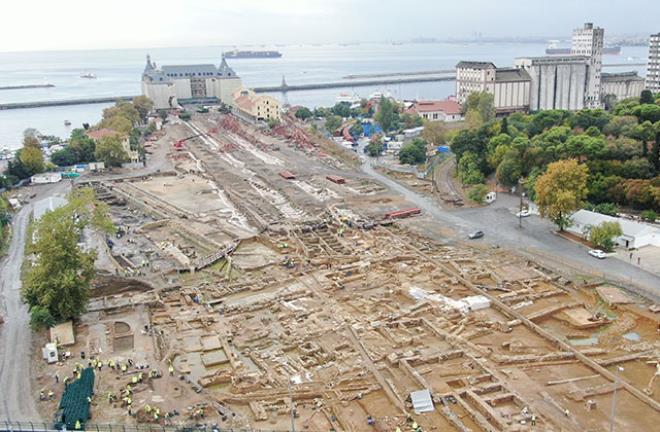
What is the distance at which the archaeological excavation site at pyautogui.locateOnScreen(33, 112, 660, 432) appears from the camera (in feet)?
→ 69.5

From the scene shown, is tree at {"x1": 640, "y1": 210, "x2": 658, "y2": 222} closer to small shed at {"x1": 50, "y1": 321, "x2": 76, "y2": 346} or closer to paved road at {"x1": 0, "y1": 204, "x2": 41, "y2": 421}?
small shed at {"x1": 50, "y1": 321, "x2": 76, "y2": 346}

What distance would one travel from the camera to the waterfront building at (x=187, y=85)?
113m

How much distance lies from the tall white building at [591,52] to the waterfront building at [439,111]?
19.1 meters

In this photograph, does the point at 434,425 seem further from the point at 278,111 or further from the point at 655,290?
the point at 278,111

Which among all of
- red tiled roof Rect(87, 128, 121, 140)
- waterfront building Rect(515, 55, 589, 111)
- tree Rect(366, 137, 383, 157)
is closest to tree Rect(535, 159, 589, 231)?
tree Rect(366, 137, 383, 157)

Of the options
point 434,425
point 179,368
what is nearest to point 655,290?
point 434,425

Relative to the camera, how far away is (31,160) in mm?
58938

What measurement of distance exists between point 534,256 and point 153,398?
2342 centimetres

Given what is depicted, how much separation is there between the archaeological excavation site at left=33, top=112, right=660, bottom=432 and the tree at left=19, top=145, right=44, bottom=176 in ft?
67.7

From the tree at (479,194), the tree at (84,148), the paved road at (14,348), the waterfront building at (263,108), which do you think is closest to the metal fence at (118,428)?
the paved road at (14,348)

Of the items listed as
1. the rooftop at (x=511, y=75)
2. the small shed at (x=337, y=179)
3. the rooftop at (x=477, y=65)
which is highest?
the rooftop at (x=477, y=65)

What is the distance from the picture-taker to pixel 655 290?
3014 centimetres

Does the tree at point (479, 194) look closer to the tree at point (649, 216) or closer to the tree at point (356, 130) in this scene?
the tree at point (649, 216)

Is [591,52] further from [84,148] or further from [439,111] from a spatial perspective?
[84,148]
